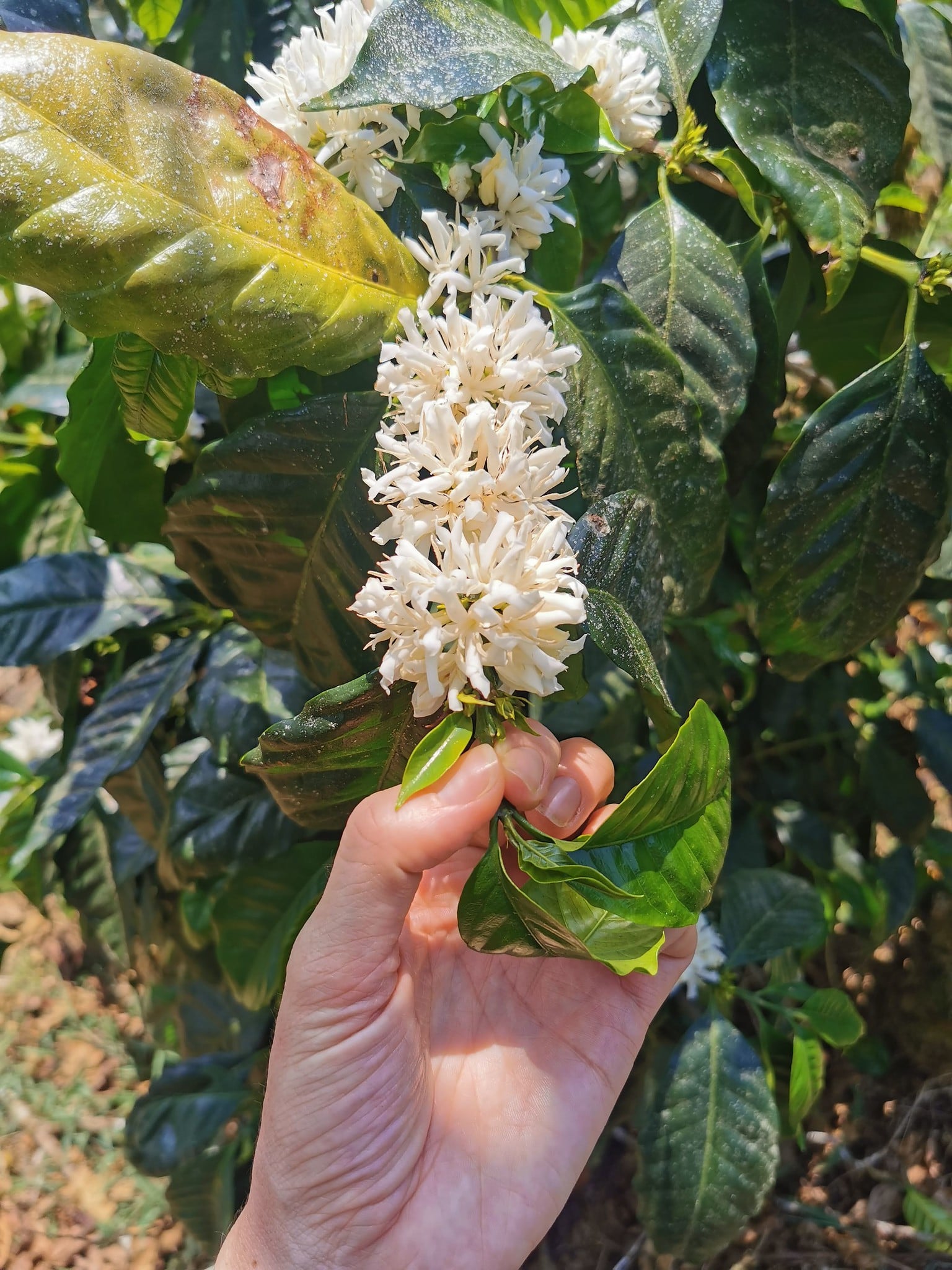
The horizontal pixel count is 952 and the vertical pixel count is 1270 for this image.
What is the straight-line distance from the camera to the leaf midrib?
439 millimetres

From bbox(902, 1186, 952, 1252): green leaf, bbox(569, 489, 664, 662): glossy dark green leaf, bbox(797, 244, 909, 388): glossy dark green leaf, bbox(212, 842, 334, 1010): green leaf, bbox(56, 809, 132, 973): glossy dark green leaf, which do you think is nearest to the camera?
bbox(569, 489, 664, 662): glossy dark green leaf

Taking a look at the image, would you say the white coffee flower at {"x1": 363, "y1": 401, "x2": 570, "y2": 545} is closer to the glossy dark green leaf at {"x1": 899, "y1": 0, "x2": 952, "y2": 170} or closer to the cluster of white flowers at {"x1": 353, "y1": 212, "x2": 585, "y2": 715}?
the cluster of white flowers at {"x1": 353, "y1": 212, "x2": 585, "y2": 715}

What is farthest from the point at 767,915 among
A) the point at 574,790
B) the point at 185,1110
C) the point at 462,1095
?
the point at 185,1110

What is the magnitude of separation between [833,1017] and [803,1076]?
0.32 feet

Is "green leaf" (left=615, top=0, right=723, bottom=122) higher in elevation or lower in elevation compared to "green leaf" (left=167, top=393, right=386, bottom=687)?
higher

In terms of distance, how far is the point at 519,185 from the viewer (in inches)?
22.8

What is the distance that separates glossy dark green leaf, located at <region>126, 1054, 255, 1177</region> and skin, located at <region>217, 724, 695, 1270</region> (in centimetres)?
53

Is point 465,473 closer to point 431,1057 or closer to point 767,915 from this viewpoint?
point 431,1057

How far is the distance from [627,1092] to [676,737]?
3.90ft

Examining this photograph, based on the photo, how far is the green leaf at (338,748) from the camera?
510 millimetres

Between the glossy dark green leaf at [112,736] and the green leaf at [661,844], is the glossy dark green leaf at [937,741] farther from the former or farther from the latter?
the glossy dark green leaf at [112,736]

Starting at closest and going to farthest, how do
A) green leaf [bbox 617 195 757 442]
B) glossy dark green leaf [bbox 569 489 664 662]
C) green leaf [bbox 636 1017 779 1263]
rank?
glossy dark green leaf [bbox 569 489 664 662], green leaf [bbox 617 195 757 442], green leaf [bbox 636 1017 779 1263]

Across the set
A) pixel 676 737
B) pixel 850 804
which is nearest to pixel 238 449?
pixel 676 737

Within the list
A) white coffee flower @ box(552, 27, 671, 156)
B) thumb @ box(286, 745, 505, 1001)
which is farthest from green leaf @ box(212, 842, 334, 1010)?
white coffee flower @ box(552, 27, 671, 156)
